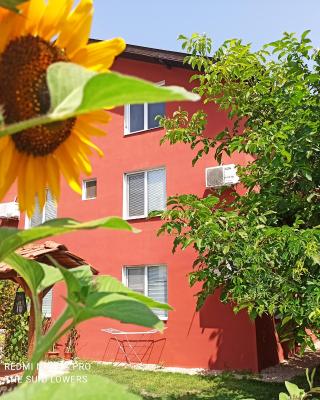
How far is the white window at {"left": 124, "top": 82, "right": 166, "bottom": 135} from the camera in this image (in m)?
12.0

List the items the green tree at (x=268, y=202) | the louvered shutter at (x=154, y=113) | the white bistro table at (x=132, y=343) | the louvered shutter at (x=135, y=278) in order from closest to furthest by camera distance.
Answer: the green tree at (x=268, y=202), the white bistro table at (x=132, y=343), the louvered shutter at (x=135, y=278), the louvered shutter at (x=154, y=113)

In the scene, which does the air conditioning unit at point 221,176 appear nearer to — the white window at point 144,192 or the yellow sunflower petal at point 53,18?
the white window at point 144,192

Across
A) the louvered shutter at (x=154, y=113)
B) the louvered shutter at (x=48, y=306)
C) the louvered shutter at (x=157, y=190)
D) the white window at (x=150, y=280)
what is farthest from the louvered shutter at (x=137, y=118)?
the louvered shutter at (x=48, y=306)

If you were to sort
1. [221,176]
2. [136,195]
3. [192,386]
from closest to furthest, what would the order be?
[192,386] < [221,176] < [136,195]

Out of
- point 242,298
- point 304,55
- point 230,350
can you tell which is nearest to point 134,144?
point 230,350

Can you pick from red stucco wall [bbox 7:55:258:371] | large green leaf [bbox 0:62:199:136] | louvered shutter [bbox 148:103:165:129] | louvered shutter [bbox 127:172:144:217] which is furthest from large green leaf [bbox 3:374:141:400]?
louvered shutter [bbox 148:103:165:129]

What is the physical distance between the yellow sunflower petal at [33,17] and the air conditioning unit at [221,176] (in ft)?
30.7

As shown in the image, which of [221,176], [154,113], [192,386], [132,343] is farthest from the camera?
[154,113]

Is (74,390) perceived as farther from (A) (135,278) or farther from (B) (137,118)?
(B) (137,118)

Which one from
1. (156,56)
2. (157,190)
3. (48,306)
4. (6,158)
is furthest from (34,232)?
(48,306)

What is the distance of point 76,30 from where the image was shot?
57 cm

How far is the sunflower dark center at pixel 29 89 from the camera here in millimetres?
459

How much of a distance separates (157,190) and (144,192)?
1.21 ft

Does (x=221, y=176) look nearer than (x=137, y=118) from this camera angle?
Yes
